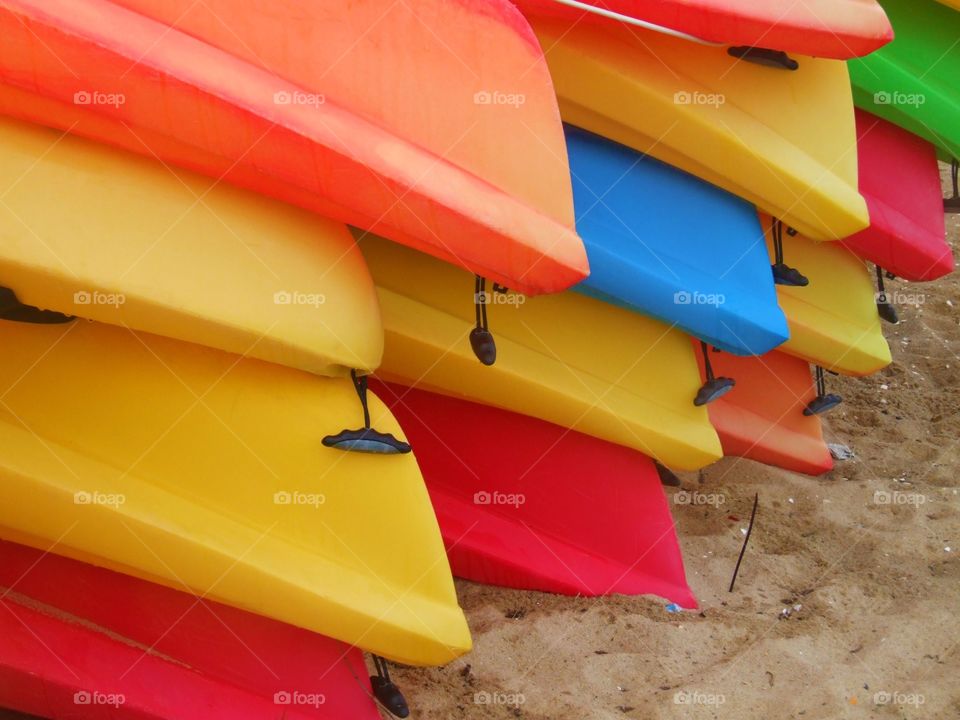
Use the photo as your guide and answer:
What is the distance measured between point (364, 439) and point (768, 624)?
1473 mm

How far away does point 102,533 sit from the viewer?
8.97 feet

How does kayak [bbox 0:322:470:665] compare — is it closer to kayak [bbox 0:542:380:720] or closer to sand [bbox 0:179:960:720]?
kayak [bbox 0:542:380:720]

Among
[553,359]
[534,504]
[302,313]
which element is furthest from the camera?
[534,504]

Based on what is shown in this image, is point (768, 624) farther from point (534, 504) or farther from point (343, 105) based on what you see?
point (343, 105)

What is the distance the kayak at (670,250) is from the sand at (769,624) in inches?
31.2

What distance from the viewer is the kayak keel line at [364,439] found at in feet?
9.38

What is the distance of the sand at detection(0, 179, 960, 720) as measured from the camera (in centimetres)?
326

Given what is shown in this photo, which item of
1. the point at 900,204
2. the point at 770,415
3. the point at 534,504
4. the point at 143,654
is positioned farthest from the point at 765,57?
the point at 143,654

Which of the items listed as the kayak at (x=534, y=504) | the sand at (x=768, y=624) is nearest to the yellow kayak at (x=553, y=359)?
the kayak at (x=534, y=504)

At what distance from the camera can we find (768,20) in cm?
354

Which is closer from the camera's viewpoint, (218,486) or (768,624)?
(218,486)

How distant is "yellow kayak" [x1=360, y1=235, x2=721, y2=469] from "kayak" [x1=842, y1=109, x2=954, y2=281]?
1.26 meters

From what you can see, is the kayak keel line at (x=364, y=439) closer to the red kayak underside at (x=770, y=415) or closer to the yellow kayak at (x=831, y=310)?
the red kayak underside at (x=770, y=415)

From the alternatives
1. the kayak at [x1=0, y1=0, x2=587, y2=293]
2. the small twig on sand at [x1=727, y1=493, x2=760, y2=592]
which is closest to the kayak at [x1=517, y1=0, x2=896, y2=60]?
the kayak at [x1=0, y1=0, x2=587, y2=293]
